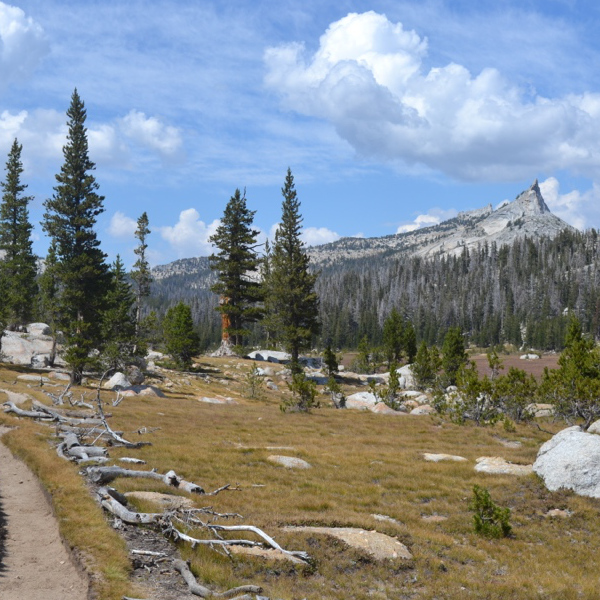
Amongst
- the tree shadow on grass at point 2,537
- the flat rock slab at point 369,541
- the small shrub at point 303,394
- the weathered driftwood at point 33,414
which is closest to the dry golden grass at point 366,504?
the flat rock slab at point 369,541

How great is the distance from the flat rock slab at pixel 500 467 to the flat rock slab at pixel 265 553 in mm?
12586

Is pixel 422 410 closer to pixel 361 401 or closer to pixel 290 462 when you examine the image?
pixel 361 401

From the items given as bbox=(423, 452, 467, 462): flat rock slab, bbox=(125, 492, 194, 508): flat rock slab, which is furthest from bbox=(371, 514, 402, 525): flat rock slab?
bbox=(423, 452, 467, 462): flat rock slab

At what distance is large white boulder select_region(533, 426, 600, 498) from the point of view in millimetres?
18078

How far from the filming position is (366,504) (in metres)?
16.4

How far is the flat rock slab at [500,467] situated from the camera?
816 inches

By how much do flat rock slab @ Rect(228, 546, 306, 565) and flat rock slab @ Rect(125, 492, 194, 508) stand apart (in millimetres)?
2606

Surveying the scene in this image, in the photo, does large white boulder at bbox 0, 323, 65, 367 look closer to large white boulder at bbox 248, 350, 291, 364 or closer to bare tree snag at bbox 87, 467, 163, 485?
large white boulder at bbox 248, 350, 291, 364

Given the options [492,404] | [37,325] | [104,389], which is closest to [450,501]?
[492,404]

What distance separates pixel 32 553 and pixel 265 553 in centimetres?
500

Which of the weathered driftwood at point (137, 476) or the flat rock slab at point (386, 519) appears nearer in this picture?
the flat rock slab at point (386, 519)

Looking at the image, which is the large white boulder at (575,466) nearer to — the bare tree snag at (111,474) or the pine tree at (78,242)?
the bare tree snag at (111,474)

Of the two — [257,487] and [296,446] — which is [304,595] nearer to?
[257,487]

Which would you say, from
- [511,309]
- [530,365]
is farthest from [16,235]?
[511,309]
